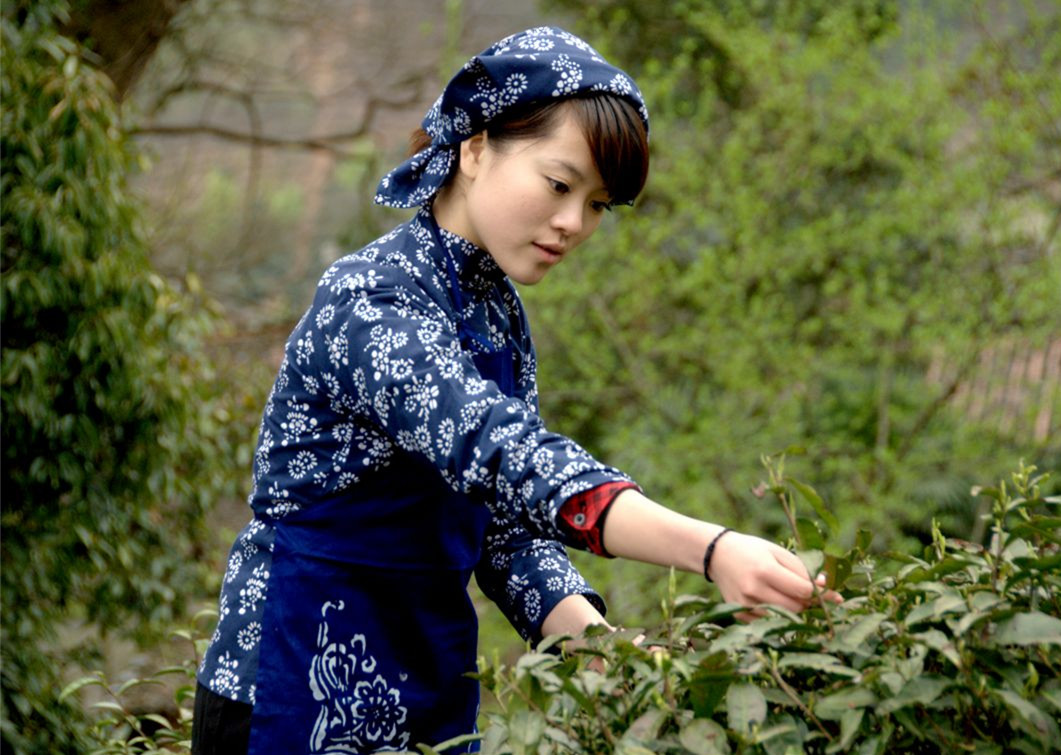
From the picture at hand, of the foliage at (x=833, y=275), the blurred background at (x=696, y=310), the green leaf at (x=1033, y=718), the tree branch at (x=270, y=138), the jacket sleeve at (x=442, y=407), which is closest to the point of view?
the green leaf at (x=1033, y=718)

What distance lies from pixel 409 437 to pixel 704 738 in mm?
519

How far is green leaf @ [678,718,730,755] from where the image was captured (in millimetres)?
1188

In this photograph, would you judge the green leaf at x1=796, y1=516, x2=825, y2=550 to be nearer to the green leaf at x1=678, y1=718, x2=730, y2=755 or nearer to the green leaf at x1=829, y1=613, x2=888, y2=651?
the green leaf at x1=829, y1=613, x2=888, y2=651

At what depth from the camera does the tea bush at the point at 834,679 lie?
1.20 m

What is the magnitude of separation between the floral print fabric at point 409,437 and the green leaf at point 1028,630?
16.0 inches

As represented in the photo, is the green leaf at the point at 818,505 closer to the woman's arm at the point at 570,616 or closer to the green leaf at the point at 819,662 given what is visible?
the green leaf at the point at 819,662

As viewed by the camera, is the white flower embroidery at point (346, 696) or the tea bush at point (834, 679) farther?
the white flower embroidery at point (346, 696)

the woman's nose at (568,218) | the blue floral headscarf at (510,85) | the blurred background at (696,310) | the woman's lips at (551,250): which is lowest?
the blurred background at (696,310)

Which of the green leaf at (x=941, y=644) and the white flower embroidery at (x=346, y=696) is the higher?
the green leaf at (x=941, y=644)

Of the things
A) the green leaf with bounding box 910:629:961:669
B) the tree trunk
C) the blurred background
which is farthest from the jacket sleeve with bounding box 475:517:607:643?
the tree trunk

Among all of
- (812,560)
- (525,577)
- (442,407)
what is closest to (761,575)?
(812,560)

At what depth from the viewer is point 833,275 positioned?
6.82 m

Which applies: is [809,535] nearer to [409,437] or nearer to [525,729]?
[525,729]

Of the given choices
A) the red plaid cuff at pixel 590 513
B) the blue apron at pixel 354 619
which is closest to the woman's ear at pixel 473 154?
the blue apron at pixel 354 619
